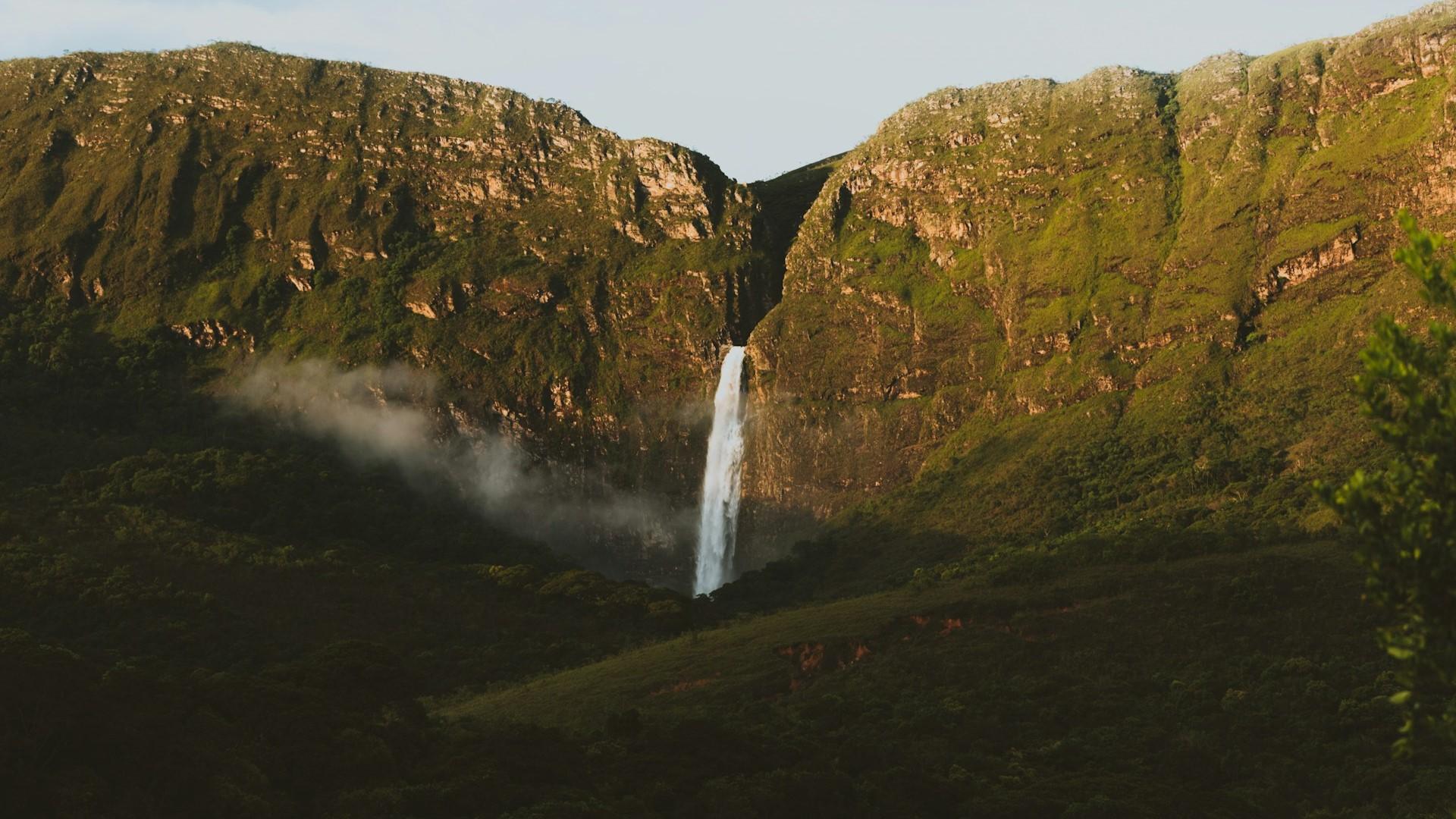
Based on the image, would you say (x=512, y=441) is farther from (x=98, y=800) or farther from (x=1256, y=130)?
(x=98, y=800)

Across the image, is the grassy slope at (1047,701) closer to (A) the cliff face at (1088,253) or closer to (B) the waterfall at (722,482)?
(A) the cliff face at (1088,253)

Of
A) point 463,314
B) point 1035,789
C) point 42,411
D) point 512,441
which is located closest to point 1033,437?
point 512,441

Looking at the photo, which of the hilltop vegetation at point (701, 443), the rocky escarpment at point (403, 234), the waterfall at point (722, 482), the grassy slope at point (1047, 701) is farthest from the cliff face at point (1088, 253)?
the grassy slope at point (1047, 701)

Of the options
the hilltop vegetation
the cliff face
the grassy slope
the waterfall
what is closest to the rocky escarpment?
Result: the hilltop vegetation

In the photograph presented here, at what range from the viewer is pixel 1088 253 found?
139 metres

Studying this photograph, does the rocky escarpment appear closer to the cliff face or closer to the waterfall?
the waterfall

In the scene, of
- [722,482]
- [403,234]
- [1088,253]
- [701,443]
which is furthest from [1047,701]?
[403,234]

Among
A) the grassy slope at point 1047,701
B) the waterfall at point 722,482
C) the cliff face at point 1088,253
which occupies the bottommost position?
the grassy slope at point 1047,701

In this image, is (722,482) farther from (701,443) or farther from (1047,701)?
(1047,701)

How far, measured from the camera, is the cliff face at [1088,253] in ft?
403

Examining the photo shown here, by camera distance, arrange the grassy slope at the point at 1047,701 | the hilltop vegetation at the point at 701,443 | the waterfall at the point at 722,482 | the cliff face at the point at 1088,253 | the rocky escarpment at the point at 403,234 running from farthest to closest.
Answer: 1. the rocky escarpment at the point at 403,234
2. the waterfall at the point at 722,482
3. the cliff face at the point at 1088,253
4. the hilltop vegetation at the point at 701,443
5. the grassy slope at the point at 1047,701

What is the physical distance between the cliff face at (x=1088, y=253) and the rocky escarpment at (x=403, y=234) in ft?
38.1

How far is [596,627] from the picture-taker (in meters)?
102

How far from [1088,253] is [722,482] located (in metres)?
40.0
